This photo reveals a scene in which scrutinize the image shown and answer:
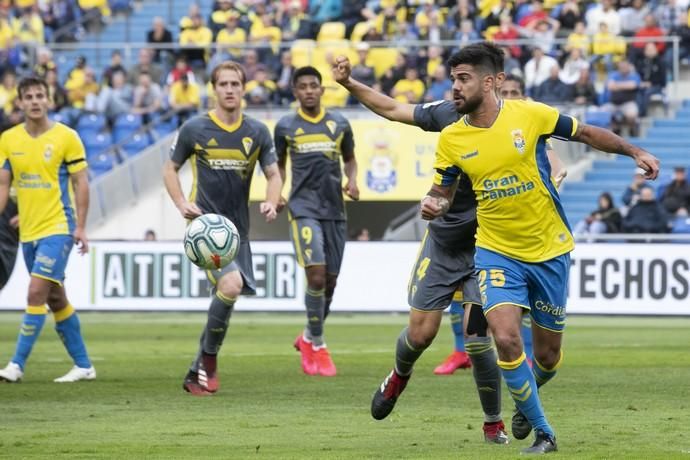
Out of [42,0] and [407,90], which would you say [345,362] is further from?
[42,0]

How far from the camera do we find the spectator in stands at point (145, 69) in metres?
30.4

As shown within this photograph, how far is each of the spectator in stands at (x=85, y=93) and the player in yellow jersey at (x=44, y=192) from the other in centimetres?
1806

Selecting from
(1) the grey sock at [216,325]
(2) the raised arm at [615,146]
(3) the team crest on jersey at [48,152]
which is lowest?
(1) the grey sock at [216,325]

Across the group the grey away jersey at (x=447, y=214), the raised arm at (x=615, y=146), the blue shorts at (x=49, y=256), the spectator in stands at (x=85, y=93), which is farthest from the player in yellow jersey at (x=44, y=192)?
the spectator in stands at (x=85, y=93)

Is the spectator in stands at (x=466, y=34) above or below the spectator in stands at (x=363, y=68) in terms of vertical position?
above

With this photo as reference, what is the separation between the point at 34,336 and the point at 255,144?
258 cm

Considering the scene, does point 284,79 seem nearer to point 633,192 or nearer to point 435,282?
point 633,192

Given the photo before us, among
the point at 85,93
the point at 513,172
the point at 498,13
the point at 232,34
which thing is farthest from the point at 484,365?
the point at 85,93

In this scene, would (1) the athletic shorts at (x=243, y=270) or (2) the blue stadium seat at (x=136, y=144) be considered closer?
(1) the athletic shorts at (x=243, y=270)

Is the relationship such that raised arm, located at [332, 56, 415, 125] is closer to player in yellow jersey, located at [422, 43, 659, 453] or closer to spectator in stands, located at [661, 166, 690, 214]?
player in yellow jersey, located at [422, 43, 659, 453]

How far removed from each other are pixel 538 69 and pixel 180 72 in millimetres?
7036

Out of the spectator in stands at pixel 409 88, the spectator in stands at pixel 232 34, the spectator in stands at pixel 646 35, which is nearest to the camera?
the spectator in stands at pixel 409 88

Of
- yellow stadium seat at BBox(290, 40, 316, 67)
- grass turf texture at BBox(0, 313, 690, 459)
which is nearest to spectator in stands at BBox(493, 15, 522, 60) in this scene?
yellow stadium seat at BBox(290, 40, 316, 67)

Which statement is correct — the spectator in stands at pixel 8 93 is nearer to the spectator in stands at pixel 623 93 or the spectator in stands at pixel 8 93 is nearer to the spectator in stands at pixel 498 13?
the spectator in stands at pixel 498 13
